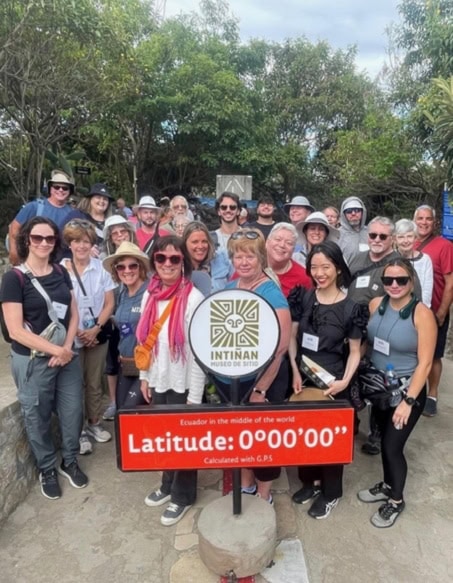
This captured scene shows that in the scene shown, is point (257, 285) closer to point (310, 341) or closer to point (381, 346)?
point (310, 341)

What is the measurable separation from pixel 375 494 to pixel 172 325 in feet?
6.02

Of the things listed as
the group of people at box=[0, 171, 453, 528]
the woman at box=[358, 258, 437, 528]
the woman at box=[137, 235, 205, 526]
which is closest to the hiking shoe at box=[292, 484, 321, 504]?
the group of people at box=[0, 171, 453, 528]

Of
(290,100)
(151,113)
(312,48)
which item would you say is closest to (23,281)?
(151,113)

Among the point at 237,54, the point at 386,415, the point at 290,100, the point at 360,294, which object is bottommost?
the point at 386,415

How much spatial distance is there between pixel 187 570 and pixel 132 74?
482 inches

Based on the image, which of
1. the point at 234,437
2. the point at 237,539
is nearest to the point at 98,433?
the point at 237,539

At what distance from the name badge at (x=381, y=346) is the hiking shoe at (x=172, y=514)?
5.22 feet

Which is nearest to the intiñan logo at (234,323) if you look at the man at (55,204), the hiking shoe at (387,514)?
the hiking shoe at (387,514)

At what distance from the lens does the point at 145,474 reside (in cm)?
335

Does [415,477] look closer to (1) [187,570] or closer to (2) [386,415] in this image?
(2) [386,415]

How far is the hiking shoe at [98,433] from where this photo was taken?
3.70 meters

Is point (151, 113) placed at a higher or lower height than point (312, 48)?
lower

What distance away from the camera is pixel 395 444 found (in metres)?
2.69

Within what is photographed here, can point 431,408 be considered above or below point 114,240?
below
